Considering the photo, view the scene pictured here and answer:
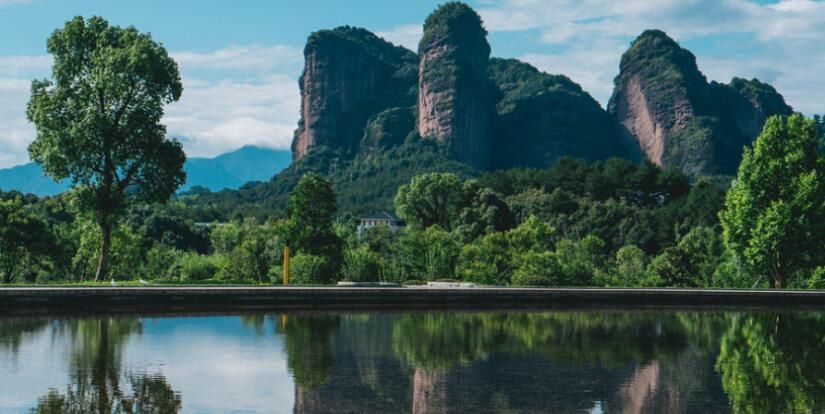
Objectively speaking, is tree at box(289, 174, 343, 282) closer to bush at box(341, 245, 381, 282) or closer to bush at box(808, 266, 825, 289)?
bush at box(341, 245, 381, 282)

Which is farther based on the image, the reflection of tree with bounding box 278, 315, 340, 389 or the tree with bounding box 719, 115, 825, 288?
the tree with bounding box 719, 115, 825, 288

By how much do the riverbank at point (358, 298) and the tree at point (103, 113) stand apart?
9118 millimetres

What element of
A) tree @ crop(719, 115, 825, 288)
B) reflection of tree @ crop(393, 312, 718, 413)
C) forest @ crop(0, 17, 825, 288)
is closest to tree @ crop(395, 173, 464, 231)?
forest @ crop(0, 17, 825, 288)

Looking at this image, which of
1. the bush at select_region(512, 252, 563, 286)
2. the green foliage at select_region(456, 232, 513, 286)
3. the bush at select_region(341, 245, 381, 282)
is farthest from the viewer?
the bush at select_region(341, 245, 381, 282)

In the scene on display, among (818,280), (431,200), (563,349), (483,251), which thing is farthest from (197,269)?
(563,349)

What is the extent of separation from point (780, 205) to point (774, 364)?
27.6m

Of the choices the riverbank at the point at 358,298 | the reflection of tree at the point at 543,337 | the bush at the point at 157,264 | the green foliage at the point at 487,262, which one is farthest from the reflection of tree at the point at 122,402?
the bush at the point at 157,264

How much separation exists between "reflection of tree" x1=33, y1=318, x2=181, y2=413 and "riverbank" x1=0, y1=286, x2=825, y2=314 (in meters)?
10.1

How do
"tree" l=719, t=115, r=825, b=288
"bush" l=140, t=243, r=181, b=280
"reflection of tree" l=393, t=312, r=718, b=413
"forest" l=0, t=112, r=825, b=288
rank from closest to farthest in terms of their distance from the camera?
"reflection of tree" l=393, t=312, r=718, b=413 < "tree" l=719, t=115, r=825, b=288 < "forest" l=0, t=112, r=825, b=288 < "bush" l=140, t=243, r=181, b=280

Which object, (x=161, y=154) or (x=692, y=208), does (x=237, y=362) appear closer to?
(x=161, y=154)

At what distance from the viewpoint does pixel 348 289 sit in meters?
44.7

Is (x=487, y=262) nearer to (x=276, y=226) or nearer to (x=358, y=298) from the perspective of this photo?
(x=276, y=226)

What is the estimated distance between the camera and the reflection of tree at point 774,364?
21625 mm

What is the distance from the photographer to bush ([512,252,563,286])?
182 ft
